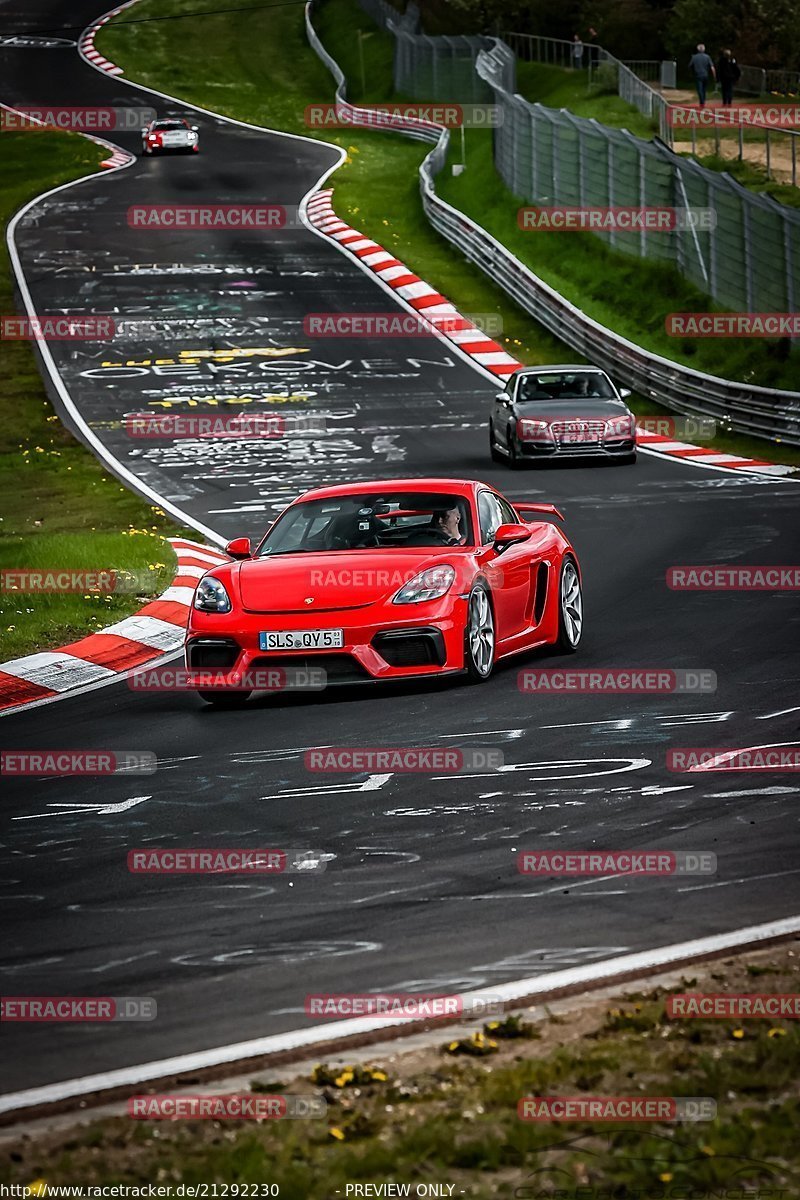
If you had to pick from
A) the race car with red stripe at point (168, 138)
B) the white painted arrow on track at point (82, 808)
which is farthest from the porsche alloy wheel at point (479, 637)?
the race car with red stripe at point (168, 138)

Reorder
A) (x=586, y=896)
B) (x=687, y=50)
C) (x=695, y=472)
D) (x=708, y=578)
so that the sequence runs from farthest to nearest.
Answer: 1. (x=687, y=50)
2. (x=695, y=472)
3. (x=708, y=578)
4. (x=586, y=896)

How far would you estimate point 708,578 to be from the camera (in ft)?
52.1

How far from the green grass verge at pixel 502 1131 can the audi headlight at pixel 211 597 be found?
643 centimetres

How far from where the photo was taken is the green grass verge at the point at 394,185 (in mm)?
33500

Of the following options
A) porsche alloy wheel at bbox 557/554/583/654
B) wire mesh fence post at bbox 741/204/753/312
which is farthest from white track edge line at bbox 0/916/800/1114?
wire mesh fence post at bbox 741/204/753/312

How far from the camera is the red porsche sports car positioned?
37.1ft

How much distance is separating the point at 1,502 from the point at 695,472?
27.4ft

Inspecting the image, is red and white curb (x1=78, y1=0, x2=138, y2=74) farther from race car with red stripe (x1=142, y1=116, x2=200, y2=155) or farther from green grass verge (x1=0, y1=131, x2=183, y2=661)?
green grass verge (x1=0, y1=131, x2=183, y2=661)

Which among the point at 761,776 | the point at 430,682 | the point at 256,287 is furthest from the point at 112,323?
the point at 761,776

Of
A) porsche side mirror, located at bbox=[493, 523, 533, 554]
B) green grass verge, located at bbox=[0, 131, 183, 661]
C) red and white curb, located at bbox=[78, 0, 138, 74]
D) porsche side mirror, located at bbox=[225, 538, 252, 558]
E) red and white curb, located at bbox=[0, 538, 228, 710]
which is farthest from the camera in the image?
red and white curb, located at bbox=[78, 0, 138, 74]

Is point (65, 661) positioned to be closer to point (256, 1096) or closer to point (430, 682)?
point (430, 682)

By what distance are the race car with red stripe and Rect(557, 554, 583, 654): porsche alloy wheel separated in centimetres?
4551

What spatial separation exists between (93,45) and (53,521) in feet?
211

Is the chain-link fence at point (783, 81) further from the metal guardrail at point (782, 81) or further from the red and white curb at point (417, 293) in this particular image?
the red and white curb at point (417, 293)
